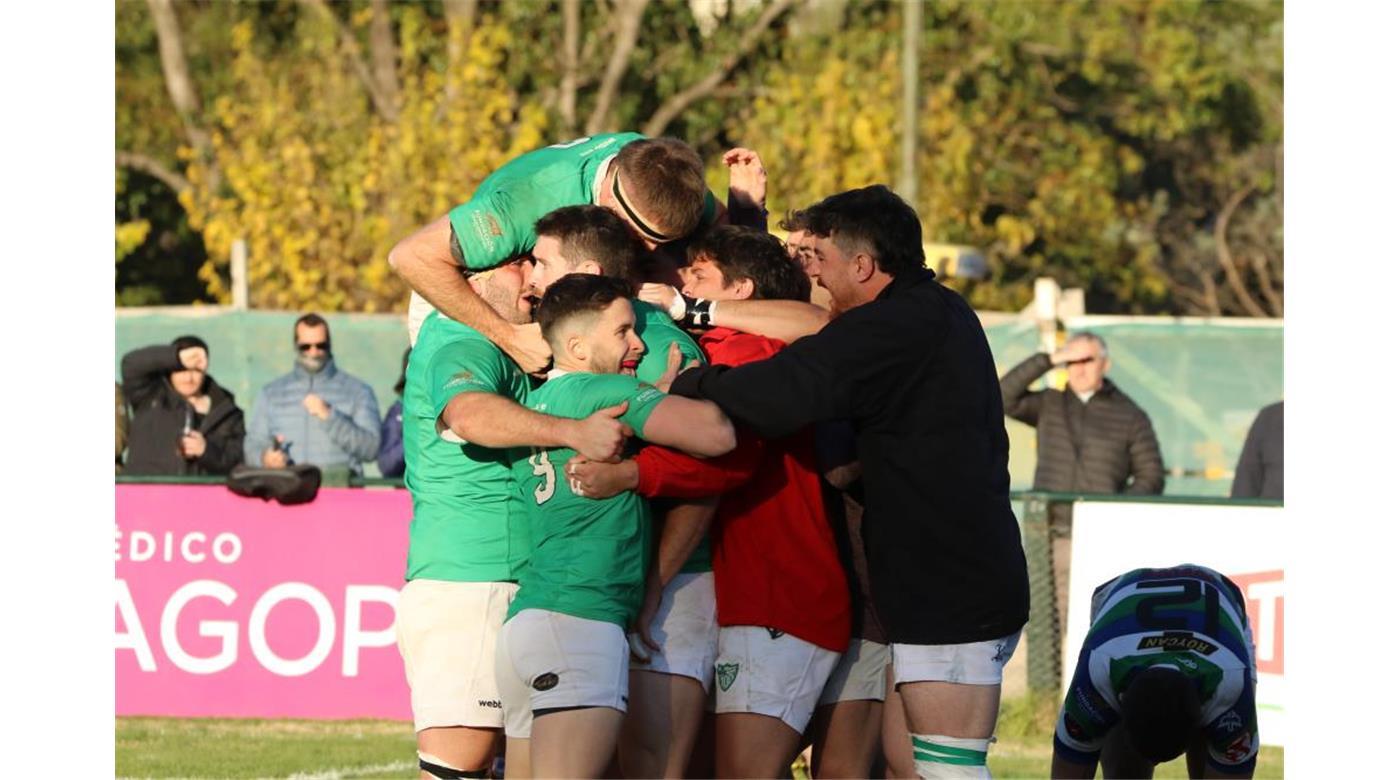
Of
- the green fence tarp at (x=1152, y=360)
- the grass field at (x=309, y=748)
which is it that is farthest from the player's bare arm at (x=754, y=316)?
the green fence tarp at (x=1152, y=360)

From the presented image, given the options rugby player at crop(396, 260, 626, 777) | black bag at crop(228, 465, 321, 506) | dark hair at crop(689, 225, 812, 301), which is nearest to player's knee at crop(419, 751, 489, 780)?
rugby player at crop(396, 260, 626, 777)

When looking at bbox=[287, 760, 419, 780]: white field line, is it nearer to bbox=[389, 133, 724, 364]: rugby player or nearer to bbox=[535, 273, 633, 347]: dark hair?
bbox=[389, 133, 724, 364]: rugby player

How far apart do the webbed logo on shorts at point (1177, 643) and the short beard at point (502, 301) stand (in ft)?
7.16

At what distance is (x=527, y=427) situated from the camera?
18.5ft

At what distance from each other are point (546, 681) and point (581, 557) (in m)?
0.34

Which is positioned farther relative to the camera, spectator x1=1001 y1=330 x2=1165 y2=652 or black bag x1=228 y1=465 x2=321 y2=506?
spectator x1=1001 y1=330 x2=1165 y2=652

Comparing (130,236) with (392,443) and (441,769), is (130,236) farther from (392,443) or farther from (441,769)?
(441,769)

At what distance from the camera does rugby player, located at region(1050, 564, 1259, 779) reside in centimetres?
617

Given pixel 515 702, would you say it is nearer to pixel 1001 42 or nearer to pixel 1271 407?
pixel 1271 407

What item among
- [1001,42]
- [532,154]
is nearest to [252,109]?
[1001,42]

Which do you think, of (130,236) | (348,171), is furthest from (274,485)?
(130,236)

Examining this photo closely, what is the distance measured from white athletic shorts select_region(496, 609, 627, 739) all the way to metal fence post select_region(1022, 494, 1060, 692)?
5.74 m

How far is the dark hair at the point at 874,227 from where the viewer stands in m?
5.93

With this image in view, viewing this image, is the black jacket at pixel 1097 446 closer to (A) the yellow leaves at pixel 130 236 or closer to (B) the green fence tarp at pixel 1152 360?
(B) the green fence tarp at pixel 1152 360
